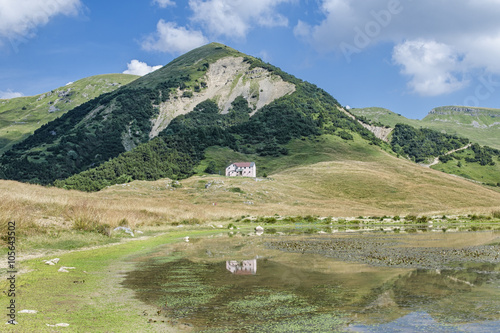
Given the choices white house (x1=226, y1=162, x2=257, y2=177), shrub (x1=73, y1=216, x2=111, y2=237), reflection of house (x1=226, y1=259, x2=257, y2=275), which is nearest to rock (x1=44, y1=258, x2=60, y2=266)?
reflection of house (x1=226, y1=259, x2=257, y2=275)

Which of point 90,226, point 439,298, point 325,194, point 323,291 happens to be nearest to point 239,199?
point 325,194

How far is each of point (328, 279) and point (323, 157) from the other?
17087 cm

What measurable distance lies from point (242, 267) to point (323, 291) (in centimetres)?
526

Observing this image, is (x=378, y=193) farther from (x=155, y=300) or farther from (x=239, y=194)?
(x=155, y=300)

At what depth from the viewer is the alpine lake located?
8.29 meters

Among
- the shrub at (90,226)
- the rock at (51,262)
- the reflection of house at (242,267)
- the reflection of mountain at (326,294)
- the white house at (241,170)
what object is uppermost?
the white house at (241,170)

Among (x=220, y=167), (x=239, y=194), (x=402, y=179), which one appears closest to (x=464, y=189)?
(x=402, y=179)

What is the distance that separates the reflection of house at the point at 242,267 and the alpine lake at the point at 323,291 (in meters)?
0.04

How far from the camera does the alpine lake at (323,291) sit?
8289 mm

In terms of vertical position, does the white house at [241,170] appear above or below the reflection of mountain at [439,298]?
above

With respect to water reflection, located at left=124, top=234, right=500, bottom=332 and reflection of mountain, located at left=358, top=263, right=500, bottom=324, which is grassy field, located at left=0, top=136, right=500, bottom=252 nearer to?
water reflection, located at left=124, top=234, right=500, bottom=332

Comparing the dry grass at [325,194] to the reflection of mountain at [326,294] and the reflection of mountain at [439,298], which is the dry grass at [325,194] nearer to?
the reflection of mountain at [326,294]

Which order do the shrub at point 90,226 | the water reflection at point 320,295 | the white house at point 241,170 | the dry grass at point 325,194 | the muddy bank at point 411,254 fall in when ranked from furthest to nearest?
the white house at point 241,170, the dry grass at point 325,194, the shrub at point 90,226, the muddy bank at point 411,254, the water reflection at point 320,295

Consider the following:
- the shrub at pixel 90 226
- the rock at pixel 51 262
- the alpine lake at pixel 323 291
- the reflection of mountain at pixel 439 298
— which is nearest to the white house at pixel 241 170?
the shrub at pixel 90 226
